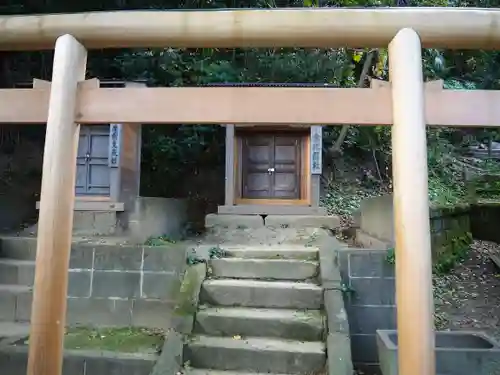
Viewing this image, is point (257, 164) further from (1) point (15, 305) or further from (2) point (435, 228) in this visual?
(1) point (15, 305)

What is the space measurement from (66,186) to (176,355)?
2156 millimetres

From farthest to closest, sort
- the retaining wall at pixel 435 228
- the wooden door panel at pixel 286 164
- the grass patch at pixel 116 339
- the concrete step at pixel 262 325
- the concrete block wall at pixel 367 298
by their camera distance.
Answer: the wooden door panel at pixel 286 164
the retaining wall at pixel 435 228
the concrete block wall at pixel 367 298
the grass patch at pixel 116 339
the concrete step at pixel 262 325

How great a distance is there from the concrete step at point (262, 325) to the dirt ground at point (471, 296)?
81.2 inches

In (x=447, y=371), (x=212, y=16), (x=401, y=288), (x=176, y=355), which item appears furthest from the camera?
(x=176, y=355)

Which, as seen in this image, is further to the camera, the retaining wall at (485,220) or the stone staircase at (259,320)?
the retaining wall at (485,220)

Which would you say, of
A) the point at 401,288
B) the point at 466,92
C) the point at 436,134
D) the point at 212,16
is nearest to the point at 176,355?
the point at 401,288

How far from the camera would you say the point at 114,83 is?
765 cm

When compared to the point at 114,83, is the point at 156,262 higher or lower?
lower

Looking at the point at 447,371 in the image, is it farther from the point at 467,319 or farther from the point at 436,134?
the point at 436,134

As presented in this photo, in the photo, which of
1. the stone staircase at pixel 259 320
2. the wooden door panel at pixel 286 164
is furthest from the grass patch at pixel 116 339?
the wooden door panel at pixel 286 164

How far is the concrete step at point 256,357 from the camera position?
4.15 meters

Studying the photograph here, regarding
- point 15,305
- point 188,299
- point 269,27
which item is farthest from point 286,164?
point 269,27

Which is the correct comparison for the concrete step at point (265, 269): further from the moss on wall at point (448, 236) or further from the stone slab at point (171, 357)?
the moss on wall at point (448, 236)

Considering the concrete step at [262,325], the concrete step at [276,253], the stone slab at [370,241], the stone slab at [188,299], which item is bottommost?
the concrete step at [262,325]
